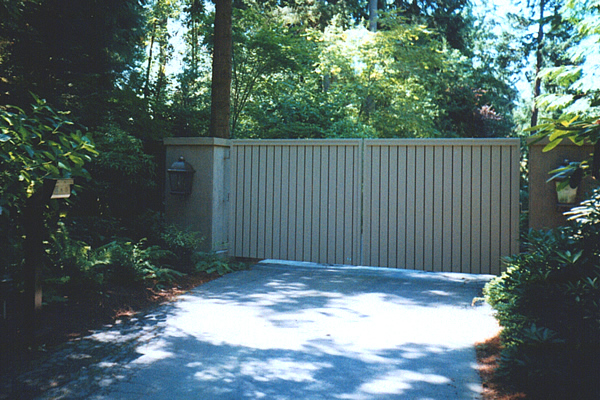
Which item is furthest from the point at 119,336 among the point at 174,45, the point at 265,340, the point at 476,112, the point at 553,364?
the point at 476,112

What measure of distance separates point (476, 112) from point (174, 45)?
430 inches

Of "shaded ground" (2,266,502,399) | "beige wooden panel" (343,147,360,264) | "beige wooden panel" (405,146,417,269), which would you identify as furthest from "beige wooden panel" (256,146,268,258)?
"beige wooden panel" (405,146,417,269)

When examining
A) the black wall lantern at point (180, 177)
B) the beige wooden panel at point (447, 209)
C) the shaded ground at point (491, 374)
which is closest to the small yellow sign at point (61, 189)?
the shaded ground at point (491, 374)

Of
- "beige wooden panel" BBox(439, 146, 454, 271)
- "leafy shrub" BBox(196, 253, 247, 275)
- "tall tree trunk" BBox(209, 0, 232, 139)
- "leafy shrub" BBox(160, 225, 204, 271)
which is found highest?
"tall tree trunk" BBox(209, 0, 232, 139)

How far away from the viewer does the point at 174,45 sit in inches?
673

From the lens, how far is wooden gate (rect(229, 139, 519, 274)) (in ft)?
22.1

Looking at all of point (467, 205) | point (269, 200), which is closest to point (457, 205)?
point (467, 205)

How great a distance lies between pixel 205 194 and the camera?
775 centimetres

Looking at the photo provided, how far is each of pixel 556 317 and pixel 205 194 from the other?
530cm

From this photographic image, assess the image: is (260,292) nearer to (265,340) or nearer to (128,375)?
(265,340)

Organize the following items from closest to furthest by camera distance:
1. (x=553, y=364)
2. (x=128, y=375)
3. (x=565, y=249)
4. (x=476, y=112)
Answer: (x=553, y=364), (x=128, y=375), (x=565, y=249), (x=476, y=112)

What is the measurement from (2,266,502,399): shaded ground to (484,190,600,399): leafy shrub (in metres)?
0.39

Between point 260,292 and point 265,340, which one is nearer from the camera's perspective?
point 265,340

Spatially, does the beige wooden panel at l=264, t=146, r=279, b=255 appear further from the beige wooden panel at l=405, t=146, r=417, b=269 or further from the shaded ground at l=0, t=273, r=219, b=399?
the beige wooden panel at l=405, t=146, r=417, b=269
